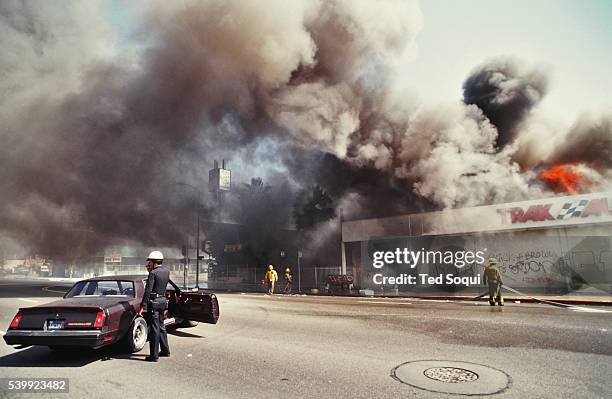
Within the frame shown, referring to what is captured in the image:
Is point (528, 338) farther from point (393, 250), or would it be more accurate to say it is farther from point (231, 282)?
point (231, 282)

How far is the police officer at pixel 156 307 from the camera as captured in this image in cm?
525

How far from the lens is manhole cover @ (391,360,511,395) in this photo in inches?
155

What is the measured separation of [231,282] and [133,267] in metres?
25.1

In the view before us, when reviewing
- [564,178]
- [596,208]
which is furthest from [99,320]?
[564,178]

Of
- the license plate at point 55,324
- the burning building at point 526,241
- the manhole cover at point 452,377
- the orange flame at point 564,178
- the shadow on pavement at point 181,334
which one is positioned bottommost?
the manhole cover at point 452,377

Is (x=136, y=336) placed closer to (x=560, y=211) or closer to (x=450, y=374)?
(x=450, y=374)

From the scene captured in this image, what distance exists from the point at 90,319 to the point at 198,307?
2.40 meters

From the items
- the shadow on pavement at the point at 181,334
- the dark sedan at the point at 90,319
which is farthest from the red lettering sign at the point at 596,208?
the dark sedan at the point at 90,319

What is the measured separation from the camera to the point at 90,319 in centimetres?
505

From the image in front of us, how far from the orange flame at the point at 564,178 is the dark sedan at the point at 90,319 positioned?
26.7m

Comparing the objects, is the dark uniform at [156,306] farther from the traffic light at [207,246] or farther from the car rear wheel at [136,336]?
the traffic light at [207,246]

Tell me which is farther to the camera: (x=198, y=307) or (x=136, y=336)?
(x=198, y=307)

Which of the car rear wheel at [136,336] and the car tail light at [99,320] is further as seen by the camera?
the car rear wheel at [136,336]

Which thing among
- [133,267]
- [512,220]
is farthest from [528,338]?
[133,267]
